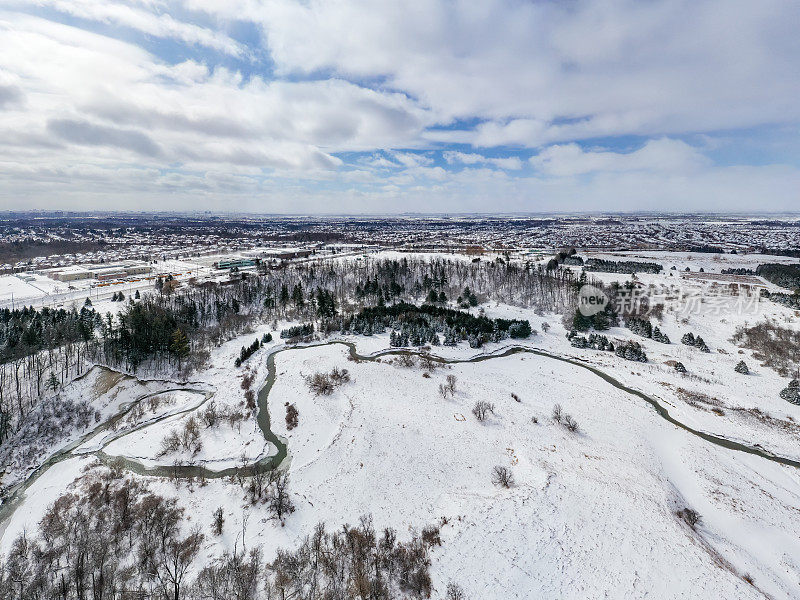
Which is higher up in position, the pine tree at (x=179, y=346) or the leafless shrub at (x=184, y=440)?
the pine tree at (x=179, y=346)

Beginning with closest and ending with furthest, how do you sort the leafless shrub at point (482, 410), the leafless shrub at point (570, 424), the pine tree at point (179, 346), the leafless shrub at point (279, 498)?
the leafless shrub at point (279, 498), the leafless shrub at point (570, 424), the leafless shrub at point (482, 410), the pine tree at point (179, 346)

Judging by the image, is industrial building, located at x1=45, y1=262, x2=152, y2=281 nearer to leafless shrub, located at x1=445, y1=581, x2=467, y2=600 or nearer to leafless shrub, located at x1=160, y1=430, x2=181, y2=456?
leafless shrub, located at x1=160, y1=430, x2=181, y2=456


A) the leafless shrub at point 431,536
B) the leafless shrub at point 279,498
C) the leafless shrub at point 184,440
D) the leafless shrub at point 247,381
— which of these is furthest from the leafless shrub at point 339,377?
the leafless shrub at point 431,536

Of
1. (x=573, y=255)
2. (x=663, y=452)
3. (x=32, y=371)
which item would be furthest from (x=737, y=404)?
(x=573, y=255)

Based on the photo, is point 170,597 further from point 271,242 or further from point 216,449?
point 271,242

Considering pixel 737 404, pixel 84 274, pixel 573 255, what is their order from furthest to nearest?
pixel 573 255 → pixel 84 274 → pixel 737 404

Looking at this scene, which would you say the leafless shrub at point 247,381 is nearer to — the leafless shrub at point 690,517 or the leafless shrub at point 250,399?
the leafless shrub at point 250,399

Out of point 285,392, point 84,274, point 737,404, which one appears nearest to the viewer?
point 737,404
